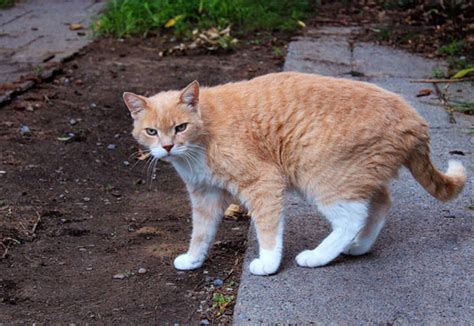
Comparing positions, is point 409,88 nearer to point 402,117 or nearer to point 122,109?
point 122,109

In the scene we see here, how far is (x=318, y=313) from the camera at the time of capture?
276cm

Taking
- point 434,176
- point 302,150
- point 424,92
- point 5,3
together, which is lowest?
point 5,3

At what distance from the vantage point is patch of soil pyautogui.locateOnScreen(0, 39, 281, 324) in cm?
312

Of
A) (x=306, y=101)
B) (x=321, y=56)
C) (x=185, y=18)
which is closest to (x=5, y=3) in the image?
(x=185, y=18)

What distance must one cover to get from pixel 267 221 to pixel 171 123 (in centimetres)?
62

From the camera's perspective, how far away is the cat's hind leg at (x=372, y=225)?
325 centimetres

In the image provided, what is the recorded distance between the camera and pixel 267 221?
316cm

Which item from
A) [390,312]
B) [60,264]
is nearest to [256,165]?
[390,312]

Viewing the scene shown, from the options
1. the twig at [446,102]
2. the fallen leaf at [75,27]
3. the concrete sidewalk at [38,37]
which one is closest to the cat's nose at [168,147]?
the twig at [446,102]

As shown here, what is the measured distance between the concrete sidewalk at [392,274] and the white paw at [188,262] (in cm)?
25

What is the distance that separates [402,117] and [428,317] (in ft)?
2.94

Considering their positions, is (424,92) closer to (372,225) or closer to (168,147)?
(372,225)

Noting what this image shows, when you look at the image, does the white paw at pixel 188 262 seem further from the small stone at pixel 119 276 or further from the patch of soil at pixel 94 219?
the small stone at pixel 119 276

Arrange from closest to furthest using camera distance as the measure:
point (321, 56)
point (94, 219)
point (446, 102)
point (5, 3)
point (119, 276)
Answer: point (119, 276) < point (94, 219) < point (446, 102) < point (321, 56) < point (5, 3)
